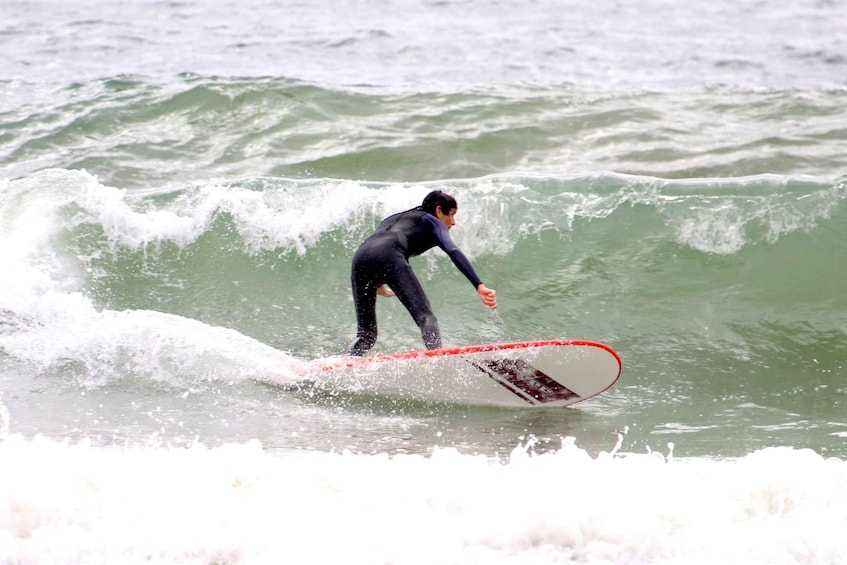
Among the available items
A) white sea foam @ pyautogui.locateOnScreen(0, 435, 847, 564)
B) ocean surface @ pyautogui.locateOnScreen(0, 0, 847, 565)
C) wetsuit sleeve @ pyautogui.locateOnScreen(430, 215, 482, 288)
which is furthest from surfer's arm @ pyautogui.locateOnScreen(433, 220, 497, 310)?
white sea foam @ pyautogui.locateOnScreen(0, 435, 847, 564)

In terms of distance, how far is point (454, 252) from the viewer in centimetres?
636

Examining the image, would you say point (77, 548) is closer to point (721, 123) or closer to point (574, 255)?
point (574, 255)

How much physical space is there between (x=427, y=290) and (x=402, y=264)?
2.32 metres

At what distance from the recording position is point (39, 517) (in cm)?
407

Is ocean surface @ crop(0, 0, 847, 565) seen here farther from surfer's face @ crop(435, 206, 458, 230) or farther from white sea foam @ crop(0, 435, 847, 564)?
surfer's face @ crop(435, 206, 458, 230)

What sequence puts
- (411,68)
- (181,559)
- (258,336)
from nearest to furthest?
(181,559), (258,336), (411,68)

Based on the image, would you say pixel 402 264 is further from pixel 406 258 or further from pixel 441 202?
pixel 441 202

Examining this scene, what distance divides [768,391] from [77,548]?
487 centimetres

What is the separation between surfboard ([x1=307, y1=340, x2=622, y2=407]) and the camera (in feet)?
20.8

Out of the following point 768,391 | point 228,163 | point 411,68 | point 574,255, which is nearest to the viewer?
point 768,391

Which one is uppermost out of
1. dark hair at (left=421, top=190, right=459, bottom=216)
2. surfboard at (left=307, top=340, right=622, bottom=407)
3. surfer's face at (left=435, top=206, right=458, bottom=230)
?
dark hair at (left=421, top=190, right=459, bottom=216)

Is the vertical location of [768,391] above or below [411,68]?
below

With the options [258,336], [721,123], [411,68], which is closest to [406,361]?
[258,336]

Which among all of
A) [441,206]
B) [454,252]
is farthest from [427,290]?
[454,252]
